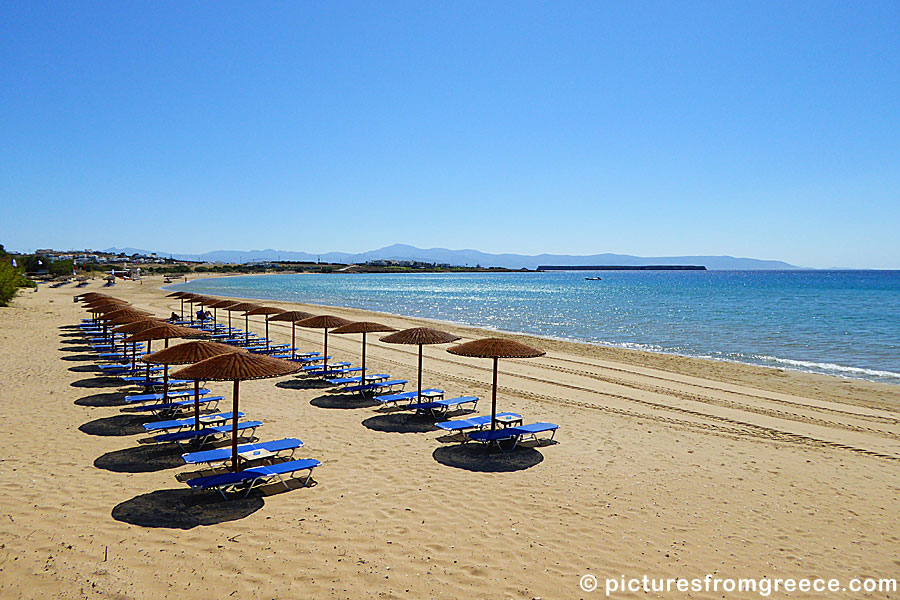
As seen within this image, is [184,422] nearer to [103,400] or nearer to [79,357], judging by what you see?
[103,400]

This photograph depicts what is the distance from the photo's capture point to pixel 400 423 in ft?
34.9

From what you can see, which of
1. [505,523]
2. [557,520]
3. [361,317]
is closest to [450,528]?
[505,523]

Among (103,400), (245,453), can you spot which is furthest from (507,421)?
(103,400)

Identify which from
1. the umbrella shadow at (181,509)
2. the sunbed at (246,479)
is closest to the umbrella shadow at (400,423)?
the sunbed at (246,479)

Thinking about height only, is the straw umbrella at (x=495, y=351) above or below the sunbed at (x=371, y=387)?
above

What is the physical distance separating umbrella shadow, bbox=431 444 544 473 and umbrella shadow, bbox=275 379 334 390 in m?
5.75

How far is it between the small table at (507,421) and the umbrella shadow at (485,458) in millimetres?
836

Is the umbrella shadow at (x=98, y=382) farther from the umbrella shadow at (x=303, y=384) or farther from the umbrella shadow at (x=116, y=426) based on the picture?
the umbrella shadow at (x=303, y=384)

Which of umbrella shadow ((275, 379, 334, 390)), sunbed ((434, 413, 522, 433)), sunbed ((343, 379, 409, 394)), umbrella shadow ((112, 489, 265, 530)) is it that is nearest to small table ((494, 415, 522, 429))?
sunbed ((434, 413, 522, 433))

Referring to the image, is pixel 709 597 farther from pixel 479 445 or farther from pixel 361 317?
pixel 361 317

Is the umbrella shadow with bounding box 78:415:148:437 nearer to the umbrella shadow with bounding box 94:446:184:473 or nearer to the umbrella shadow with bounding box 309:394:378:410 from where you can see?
the umbrella shadow with bounding box 94:446:184:473

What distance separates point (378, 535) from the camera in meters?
5.77

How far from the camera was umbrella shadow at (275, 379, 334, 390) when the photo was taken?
1368 cm

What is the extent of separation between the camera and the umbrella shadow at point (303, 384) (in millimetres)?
13680
